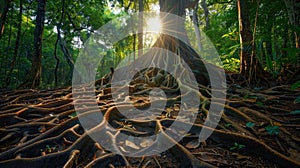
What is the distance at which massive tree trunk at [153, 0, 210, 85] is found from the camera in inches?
193

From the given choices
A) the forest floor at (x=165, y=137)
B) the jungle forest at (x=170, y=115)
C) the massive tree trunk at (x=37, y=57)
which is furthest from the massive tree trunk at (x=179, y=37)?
the massive tree trunk at (x=37, y=57)

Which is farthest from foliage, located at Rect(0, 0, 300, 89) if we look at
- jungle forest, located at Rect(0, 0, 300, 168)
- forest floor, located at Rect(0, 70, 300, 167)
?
forest floor, located at Rect(0, 70, 300, 167)

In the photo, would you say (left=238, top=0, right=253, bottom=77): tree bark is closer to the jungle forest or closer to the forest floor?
the jungle forest

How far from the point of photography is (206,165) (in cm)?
171

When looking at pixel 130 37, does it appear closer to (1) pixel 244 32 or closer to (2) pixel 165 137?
(1) pixel 244 32

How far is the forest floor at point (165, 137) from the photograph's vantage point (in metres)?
1.89

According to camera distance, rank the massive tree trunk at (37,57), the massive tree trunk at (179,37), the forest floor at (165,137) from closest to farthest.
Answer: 1. the forest floor at (165,137)
2. the massive tree trunk at (179,37)
3. the massive tree trunk at (37,57)

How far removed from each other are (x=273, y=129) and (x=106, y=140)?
1.90 meters

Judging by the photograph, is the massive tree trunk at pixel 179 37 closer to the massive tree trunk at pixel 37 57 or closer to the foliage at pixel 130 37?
the foliage at pixel 130 37

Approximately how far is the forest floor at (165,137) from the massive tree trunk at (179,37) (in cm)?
159

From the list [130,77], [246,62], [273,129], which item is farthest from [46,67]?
[273,129]

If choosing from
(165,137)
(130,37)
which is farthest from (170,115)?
(130,37)

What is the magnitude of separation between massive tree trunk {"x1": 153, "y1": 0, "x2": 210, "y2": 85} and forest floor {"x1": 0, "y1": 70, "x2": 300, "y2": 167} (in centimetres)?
159

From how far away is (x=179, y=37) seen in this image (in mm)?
5348
